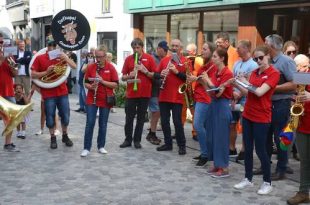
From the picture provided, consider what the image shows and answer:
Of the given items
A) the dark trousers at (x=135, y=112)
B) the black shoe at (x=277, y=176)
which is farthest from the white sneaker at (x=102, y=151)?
the black shoe at (x=277, y=176)

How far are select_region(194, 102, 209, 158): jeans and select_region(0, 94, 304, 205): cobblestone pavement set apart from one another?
0.33m

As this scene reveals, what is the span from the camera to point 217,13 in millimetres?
11156

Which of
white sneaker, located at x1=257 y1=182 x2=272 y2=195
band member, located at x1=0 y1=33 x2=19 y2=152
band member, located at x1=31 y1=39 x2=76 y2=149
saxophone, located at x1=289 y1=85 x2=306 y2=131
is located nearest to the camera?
saxophone, located at x1=289 y1=85 x2=306 y2=131

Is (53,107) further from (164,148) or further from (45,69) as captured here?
(164,148)

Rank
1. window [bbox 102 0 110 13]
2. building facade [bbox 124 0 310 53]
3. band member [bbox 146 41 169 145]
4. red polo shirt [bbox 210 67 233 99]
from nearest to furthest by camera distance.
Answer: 1. red polo shirt [bbox 210 67 233 99]
2. band member [bbox 146 41 169 145]
3. building facade [bbox 124 0 310 53]
4. window [bbox 102 0 110 13]

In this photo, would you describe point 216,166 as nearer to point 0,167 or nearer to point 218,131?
point 218,131

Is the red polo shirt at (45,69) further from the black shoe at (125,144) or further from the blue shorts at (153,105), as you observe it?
the blue shorts at (153,105)

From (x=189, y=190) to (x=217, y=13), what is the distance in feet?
22.6

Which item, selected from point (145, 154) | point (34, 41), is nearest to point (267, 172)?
point (145, 154)

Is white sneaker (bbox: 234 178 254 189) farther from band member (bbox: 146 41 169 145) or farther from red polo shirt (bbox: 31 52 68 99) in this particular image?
red polo shirt (bbox: 31 52 68 99)

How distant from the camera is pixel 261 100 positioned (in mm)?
4902

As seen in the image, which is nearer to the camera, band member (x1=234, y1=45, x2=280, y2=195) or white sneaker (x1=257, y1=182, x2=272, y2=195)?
band member (x1=234, y1=45, x2=280, y2=195)

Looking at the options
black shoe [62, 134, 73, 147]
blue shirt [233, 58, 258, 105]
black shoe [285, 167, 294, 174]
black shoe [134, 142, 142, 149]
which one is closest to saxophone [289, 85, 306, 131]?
blue shirt [233, 58, 258, 105]

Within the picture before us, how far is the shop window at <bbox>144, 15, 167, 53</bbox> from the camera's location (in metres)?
13.8
